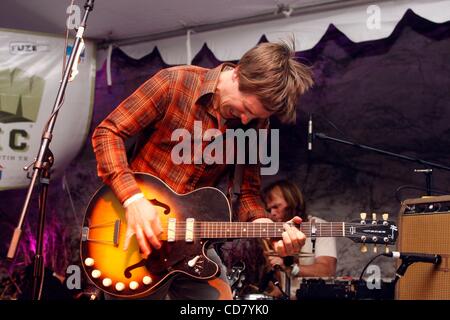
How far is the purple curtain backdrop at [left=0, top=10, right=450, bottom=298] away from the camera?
4.19m

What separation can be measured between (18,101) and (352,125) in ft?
7.98

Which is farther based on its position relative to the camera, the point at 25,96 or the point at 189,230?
the point at 25,96

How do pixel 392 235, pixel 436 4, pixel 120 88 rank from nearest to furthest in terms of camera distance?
pixel 392 235
pixel 436 4
pixel 120 88

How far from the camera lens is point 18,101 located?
444 centimetres

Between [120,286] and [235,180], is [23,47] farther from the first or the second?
[120,286]

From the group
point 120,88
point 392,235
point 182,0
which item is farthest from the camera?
point 120,88

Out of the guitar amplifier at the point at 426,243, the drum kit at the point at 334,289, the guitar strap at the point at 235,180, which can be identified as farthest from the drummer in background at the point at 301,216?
the guitar strap at the point at 235,180

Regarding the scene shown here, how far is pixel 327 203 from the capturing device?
15.3ft

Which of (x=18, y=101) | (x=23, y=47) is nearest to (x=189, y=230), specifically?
(x=18, y=101)

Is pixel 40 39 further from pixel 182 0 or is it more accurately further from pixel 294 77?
pixel 294 77

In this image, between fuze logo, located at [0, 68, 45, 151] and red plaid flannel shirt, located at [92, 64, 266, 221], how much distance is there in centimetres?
189

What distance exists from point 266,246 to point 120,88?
176 centimetres

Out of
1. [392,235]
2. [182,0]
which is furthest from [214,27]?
[392,235]

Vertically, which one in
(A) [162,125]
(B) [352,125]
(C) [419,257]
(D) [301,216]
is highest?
(B) [352,125]
